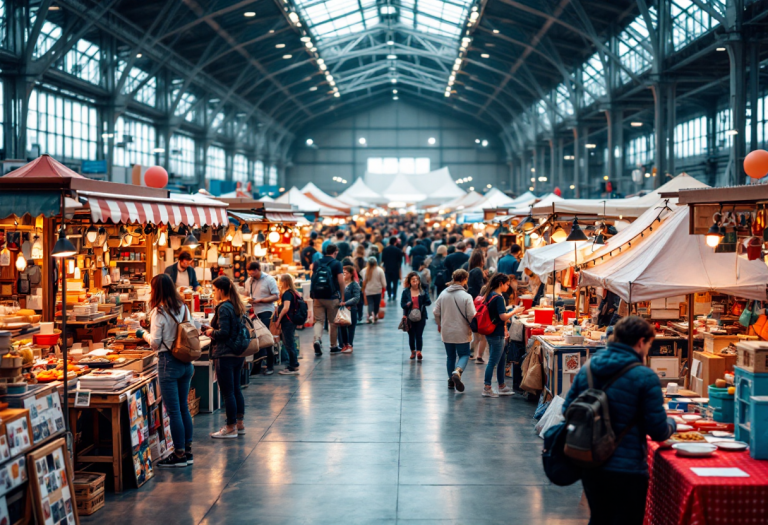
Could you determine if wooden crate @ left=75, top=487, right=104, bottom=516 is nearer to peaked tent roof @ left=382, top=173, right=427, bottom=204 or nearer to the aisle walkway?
the aisle walkway

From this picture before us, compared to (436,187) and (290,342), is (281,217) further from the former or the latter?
(436,187)

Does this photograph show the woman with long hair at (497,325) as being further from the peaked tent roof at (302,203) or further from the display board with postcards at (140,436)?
the peaked tent roof at (302,203)

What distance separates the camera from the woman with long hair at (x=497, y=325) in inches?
328

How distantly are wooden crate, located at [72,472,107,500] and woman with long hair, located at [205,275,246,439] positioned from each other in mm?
1560

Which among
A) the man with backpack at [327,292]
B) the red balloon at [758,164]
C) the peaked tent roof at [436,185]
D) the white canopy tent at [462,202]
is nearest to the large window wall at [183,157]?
the peaked tent roof at [436,185]

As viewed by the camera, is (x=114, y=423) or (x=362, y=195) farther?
(x=362, y=195)

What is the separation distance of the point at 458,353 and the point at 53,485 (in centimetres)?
523

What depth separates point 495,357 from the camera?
859 centimetres

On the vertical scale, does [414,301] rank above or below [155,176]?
below

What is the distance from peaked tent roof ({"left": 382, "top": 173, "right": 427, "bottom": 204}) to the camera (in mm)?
24938

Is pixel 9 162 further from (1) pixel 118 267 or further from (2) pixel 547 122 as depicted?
(2) pixel 547 122

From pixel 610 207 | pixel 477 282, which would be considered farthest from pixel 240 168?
pixel 610 207

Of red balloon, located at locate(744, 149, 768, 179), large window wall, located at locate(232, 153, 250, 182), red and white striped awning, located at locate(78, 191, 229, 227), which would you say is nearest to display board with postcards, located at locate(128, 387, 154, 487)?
red and white striped awning, located at locate(78, 191, 229, 227)

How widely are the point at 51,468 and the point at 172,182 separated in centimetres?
2143
